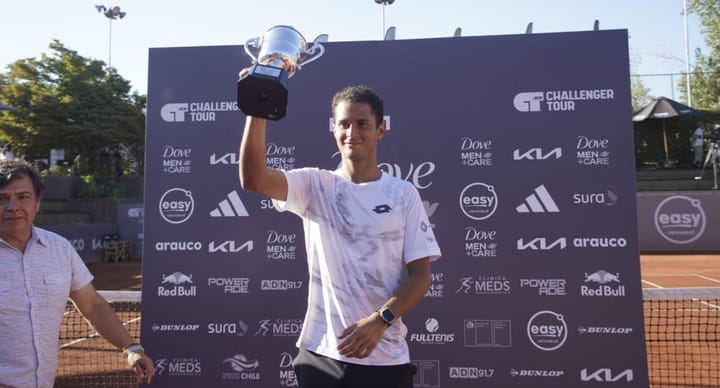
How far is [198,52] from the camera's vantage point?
4.78m

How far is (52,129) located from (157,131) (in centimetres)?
2452

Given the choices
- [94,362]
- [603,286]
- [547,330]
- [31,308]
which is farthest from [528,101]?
[94,362]

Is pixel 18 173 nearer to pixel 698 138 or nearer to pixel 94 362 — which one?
pixel 94 362

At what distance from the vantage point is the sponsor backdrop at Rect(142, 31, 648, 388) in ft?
14.5

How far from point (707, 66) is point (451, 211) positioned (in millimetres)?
32318

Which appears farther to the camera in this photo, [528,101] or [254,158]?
[528,101]

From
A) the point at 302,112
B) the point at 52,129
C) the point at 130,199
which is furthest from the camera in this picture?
the point at 52,129

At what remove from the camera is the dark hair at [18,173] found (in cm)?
249

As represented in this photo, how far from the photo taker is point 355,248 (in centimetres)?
220

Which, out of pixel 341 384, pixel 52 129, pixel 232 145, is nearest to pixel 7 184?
pixel 341 384

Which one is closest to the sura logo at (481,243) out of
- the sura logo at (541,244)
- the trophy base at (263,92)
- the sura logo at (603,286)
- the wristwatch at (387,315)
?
the sura logo at (541,244)

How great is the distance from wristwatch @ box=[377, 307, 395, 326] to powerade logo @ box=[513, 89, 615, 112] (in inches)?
121

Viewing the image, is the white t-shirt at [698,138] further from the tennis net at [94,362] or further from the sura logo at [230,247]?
the sura logo at [230,247]

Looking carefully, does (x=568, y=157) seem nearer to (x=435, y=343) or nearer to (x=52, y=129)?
(x=435, y=343)
